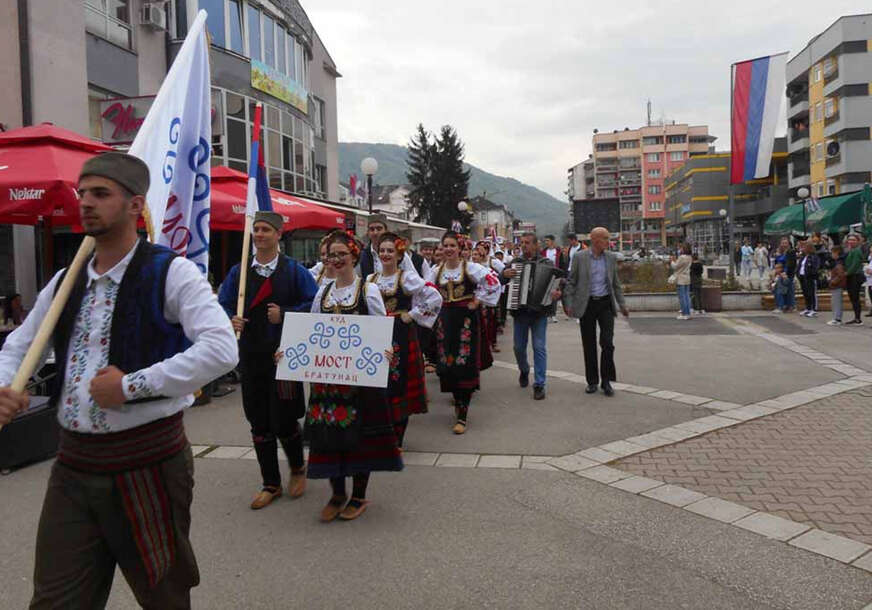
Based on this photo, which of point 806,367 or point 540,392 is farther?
point 806,367

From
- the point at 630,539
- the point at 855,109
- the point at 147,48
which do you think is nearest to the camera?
the point at 630,539

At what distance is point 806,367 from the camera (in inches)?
375

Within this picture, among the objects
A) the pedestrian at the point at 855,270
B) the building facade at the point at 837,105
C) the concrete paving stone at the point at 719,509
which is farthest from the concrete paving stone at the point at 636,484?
the building facade at the point at 837,105

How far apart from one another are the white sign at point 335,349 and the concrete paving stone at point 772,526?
2.43m

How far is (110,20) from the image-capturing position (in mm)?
16438

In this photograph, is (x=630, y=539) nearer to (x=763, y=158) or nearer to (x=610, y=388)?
(x=610, y=388)

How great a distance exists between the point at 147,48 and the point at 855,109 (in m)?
53.3

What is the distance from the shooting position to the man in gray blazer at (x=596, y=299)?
833 centimetres

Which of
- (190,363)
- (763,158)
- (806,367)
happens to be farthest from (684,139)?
(190,363)

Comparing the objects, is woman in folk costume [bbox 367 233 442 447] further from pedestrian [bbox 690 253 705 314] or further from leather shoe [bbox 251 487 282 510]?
pedestrian [bbox 690 253 705 314]

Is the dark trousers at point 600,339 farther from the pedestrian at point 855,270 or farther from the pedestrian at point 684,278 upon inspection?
the pedestrian at point 855,270

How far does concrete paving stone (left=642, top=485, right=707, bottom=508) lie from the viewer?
4668 mm

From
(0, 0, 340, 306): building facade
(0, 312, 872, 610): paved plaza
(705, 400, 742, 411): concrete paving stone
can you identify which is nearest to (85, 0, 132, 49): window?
(0, 0, 340, 306): building facade

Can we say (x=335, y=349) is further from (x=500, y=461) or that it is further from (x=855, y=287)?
(x=855, y=287)
